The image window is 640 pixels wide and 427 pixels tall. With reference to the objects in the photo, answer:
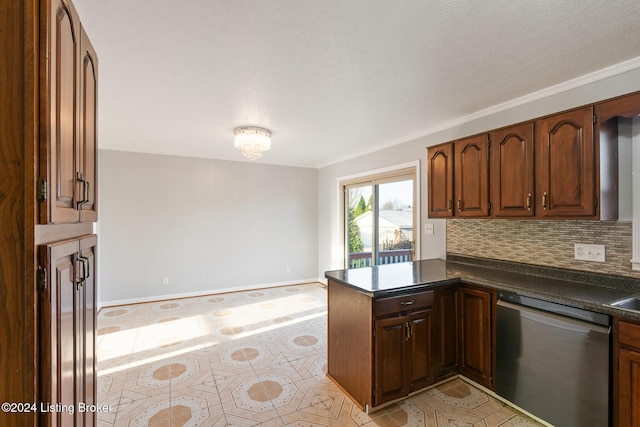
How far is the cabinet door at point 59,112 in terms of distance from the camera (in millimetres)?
745

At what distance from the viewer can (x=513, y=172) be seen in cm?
233

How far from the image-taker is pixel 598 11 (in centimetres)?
150

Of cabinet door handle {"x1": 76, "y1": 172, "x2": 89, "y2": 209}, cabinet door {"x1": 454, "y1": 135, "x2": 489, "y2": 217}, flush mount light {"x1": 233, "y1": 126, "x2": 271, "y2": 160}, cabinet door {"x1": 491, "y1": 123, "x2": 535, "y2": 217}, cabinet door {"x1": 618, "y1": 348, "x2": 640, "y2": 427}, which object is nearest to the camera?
cabinet door handle {"x1": 76, "y1": 172, "x2": 89, "y2": 209}

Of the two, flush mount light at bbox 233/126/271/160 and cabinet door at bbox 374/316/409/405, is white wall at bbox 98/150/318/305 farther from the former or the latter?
cabinet door at bbox 374/316/409/405

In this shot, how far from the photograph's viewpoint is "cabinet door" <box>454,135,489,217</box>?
252cm

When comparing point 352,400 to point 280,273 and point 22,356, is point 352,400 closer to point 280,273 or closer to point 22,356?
point 22,356

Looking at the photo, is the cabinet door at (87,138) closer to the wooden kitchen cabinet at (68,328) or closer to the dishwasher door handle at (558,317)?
the wooden kitchen cabinet at (68,328)

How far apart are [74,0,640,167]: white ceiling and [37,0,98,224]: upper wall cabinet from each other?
686 millimetres

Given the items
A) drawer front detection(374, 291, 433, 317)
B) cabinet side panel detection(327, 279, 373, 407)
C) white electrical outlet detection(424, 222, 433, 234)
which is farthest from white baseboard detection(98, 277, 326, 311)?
drawer front detection(374, 291, 433, 317)

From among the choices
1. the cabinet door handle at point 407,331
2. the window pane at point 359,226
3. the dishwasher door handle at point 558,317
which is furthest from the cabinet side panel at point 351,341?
the window pane at point 359,226

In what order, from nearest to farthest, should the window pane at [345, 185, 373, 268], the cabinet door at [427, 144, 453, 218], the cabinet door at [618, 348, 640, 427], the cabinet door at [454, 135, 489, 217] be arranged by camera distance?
the cabinet door at [618, 348, 640, 427] < the cabinet door at [454, 135, 489, 217] < the cabinet door at [427, 144, 453, 218] < the window pane at [345, 185, 373, 268]

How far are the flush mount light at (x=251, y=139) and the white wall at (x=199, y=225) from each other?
192 cm

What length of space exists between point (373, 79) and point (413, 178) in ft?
5.88

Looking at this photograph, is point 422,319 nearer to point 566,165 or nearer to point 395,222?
point 566,165
